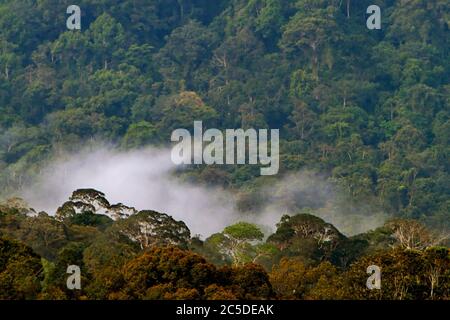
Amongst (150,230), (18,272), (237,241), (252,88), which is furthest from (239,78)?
(18,272)

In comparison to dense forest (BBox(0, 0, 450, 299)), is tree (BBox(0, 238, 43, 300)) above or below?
below

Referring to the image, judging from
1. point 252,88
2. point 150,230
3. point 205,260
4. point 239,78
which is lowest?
point 205,260

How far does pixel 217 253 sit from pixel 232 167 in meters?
46.8

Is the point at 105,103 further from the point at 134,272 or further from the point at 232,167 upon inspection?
the point at 134,272

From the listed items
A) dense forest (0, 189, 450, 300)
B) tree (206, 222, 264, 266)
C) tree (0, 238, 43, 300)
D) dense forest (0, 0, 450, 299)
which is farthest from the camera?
dense forest (0, 0, 450, 299)

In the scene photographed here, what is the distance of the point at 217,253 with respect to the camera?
6962 cm

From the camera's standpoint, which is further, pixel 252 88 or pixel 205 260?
pixel 252 88

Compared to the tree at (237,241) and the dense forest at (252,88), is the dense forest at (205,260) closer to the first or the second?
the tree at (237,241)

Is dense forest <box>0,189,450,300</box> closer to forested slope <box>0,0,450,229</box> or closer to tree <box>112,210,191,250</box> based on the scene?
tree <box>112,210,191,250</box>

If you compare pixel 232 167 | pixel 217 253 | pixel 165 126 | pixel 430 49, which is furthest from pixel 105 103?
pixel 217 253

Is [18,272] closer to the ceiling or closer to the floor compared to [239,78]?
closer to the floor

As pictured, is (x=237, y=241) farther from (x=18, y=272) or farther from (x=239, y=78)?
(x=239, y=78)

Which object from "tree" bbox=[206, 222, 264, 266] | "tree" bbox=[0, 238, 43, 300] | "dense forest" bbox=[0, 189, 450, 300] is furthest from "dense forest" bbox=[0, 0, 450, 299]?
"tree" bbox=[0, 238, 43, 300]

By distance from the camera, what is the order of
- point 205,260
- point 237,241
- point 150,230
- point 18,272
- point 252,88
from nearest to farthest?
point 18,272
point 205,260
point 150,230
point 237,241
point 252,88
